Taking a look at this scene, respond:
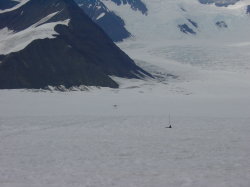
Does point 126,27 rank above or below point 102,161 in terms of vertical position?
above

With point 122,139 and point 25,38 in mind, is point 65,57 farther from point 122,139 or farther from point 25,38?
point 122,139

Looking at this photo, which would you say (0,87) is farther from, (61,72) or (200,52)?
(200,52)

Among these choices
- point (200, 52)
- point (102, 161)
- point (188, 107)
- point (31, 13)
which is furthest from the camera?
point (200, 52)

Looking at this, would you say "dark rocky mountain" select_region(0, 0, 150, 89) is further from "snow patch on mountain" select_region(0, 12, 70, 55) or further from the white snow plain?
the white snow plain

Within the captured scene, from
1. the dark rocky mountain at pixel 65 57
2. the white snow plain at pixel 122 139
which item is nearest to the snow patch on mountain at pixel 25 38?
the dark rocky mountain at pixel 65 57

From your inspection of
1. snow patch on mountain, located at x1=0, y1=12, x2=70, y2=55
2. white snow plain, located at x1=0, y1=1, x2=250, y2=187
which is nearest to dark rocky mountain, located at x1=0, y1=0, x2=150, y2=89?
snow patch on mountain, located at x1=0, y1=12, x2=70, y2=55

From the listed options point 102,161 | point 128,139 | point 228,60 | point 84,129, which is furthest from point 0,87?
point 228,60

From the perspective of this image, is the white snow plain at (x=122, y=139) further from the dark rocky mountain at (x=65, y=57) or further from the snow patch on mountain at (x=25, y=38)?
the snow patch on mountain at (x=25, y=38)
